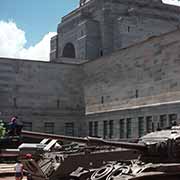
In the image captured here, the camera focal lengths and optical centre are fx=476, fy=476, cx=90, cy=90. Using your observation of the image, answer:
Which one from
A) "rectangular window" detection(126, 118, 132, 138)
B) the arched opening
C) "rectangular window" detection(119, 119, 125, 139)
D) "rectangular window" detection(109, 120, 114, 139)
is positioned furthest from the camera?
the arched opening

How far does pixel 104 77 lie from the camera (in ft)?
128

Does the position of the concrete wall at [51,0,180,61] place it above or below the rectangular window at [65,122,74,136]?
above

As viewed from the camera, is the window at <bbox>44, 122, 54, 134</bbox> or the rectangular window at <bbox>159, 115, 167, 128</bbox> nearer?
the rectangular window at <bbox>159, 115, 167, 128</bbox>

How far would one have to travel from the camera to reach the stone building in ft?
106

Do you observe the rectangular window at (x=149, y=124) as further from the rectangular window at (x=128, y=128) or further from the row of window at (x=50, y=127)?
the row of window at (x=50, y=127)

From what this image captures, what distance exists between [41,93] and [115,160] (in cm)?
3076

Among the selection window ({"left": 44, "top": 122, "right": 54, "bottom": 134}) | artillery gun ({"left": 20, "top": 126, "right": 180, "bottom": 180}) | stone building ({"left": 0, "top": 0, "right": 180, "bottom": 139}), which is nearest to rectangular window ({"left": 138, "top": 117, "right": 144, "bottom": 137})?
stone building ({"left": 0, "top": 0, "right": 180, "bottom": 139})

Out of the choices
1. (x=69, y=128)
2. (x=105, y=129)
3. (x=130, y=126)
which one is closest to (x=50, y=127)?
(x=69, y=128)

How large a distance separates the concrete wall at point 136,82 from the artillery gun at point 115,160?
669 inches

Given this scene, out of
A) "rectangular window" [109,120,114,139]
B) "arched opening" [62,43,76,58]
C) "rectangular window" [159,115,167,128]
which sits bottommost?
"rectangular window" [109,120,114,139]

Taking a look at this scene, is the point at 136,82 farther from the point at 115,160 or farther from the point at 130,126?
the point at 115,160

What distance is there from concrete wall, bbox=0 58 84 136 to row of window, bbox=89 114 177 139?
3383mm

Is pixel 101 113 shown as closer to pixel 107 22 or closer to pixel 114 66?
pixel 114 66

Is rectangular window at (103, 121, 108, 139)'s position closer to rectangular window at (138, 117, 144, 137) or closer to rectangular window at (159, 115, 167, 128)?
rectangular window at (138, 117, 144, 137)
